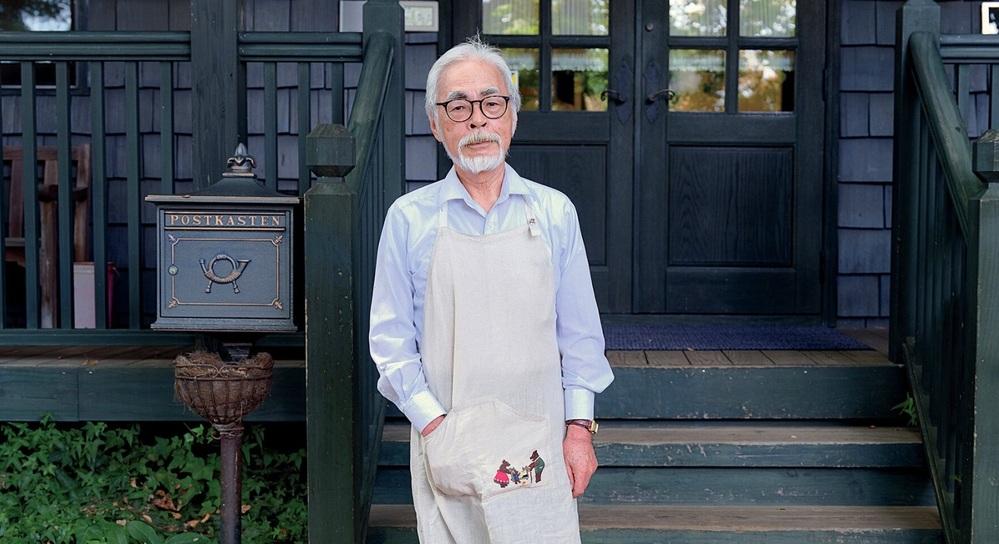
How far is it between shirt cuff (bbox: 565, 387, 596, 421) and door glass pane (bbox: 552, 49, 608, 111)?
2909mm

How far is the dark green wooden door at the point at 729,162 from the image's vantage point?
512 cm

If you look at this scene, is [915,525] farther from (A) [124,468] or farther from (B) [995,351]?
(A) [124,468]

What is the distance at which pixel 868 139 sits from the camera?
5195mm

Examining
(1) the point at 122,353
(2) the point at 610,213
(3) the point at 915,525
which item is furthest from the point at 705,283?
(1) the point at 122,353

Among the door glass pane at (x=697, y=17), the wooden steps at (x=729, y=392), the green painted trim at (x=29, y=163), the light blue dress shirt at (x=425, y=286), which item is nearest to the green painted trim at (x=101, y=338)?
the green painted trim at (x=29, y=163)

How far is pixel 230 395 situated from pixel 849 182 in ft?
10.4

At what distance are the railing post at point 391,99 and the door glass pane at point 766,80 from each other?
192 centimetres

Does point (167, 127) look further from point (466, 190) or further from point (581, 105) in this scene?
point (581, 105)

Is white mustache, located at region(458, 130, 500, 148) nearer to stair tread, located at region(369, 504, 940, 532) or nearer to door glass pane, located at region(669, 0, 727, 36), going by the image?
stair tread, located at region(369, 504, 940, 532)

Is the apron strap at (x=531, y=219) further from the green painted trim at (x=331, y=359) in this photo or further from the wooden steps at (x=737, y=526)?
the wooden steps at (x=737, y=526)

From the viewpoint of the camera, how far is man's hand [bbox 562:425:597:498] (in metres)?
2.37

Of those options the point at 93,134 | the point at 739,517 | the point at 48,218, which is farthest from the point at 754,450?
the point at 48,218

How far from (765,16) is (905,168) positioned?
1.56 meters

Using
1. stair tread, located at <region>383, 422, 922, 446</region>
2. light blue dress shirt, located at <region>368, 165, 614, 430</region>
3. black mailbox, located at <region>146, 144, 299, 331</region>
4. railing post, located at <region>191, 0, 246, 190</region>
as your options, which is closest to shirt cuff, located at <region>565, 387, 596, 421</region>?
light blue dress shirt, located at <region>368, 165, 614, 430</region>
